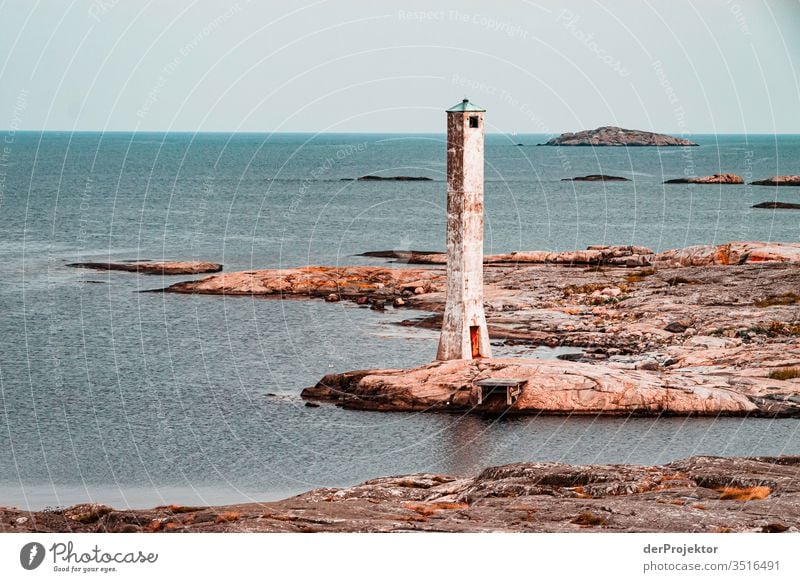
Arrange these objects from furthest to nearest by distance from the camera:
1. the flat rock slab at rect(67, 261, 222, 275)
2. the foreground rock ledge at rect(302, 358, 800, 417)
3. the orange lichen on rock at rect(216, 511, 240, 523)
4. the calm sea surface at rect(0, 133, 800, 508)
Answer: the flat rock slab at rect(67, 261, 222, 275) < the foreground rock ledge at rect(302, 358, 800, 417) < the calm sea surface at rect(0, 133, 800, 508) < the orange lichen on rock at rect(216, 511, 240, 523)

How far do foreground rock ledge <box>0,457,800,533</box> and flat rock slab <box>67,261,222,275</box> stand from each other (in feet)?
190

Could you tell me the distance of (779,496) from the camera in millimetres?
30469

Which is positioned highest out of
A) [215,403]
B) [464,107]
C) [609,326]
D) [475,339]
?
[464,107]

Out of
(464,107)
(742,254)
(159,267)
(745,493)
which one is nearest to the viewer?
(745,493)

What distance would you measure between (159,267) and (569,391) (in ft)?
166

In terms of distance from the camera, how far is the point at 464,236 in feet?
155

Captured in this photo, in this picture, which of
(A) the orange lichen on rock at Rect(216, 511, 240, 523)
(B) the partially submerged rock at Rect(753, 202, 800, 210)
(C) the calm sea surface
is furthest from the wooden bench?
(B) the partially submerged rock at Rect(753, 202, 800, 210)

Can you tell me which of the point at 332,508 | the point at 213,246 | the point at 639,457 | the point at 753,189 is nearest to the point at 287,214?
the point at 213,246

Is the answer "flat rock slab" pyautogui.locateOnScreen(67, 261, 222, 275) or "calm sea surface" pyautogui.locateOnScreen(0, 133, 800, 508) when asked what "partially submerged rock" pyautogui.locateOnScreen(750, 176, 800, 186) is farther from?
"flat rock slab" pyautogui.locateOnScreen(67, 261, 222, 275)

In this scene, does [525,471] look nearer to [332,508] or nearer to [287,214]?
[332,508]

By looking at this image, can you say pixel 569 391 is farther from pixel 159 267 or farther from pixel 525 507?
pixel 159 267

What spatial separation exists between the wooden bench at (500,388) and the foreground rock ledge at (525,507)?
12680mm

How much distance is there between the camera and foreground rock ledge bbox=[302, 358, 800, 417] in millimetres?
45906

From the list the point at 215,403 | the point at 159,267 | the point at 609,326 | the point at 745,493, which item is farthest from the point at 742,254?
the point at 745,493
